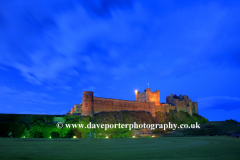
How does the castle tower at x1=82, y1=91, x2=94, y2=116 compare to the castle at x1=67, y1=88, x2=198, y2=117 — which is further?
the castle at x1=67, y1=88, x2=198, y2=117

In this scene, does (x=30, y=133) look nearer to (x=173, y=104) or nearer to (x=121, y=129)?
(x=121, y=129)

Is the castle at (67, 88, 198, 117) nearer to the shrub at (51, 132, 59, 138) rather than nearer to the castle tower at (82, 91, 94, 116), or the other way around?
the castle tower at (82, 91, 94, 116)

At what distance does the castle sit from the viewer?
51.9 meters

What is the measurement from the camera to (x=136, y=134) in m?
46.7

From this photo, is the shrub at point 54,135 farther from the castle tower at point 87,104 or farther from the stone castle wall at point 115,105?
the stone castle wall at point 115,105

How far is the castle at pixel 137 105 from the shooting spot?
51938 mm

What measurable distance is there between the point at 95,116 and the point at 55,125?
11.1 meters

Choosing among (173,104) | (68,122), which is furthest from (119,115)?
(173,104)

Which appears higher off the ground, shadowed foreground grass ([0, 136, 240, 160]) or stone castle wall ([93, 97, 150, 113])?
stone castle wall ([93, 97, 150, 113])

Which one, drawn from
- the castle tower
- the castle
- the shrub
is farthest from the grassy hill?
the castle

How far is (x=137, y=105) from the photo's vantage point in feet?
220

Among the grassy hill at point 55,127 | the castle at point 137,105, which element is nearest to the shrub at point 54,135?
the grassy hill at point 55,127

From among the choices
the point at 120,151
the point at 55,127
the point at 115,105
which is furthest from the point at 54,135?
the point at 120,151

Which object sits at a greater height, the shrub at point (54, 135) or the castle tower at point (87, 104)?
the castle tower at point (87, 104)
